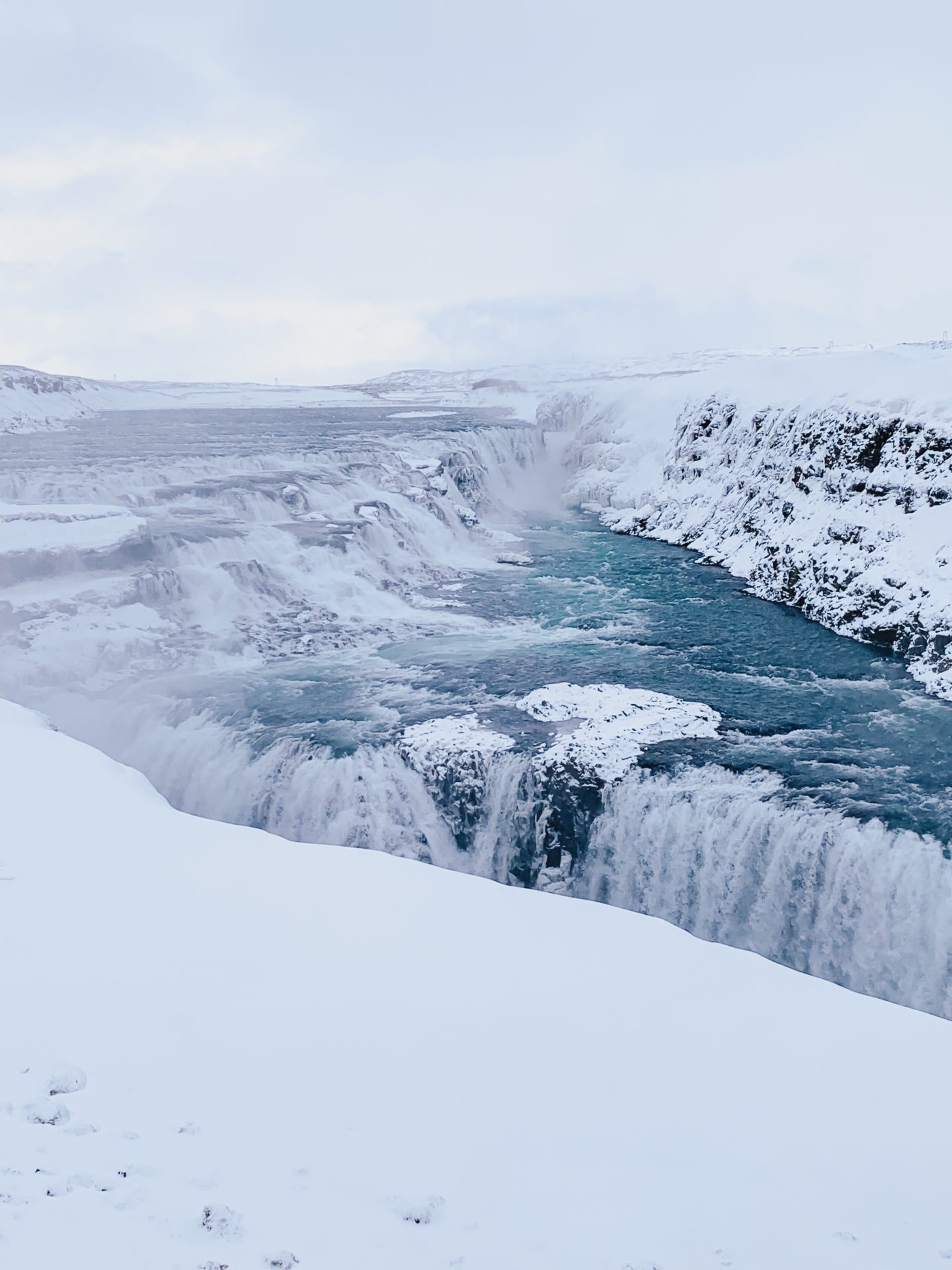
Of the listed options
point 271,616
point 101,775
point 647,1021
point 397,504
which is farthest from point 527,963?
point 397,504

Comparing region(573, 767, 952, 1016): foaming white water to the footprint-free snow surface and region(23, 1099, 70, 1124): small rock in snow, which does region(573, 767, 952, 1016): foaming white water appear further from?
region(23, 1099, 70, 1124): small rock in snow

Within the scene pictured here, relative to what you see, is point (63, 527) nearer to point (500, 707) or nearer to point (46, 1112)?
point (500, 707)

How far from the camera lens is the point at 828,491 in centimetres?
2153

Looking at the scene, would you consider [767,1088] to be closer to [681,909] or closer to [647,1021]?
[647,1021]

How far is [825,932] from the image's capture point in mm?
9633

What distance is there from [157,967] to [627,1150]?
2.78 meters

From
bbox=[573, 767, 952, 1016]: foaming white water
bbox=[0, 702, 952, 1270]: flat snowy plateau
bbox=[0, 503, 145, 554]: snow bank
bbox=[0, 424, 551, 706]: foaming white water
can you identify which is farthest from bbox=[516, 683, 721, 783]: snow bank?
bbox=[0, 503, 145, 554]: snow bank

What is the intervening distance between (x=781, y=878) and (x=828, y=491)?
46.8 feet

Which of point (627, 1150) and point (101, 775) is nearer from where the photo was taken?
point (627, 1150)

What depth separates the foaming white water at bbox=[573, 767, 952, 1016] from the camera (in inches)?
361

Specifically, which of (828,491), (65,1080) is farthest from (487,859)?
(828,491)

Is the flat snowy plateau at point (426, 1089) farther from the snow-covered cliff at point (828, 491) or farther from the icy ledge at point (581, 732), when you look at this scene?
the snow-covered cliff at point (828, 491)

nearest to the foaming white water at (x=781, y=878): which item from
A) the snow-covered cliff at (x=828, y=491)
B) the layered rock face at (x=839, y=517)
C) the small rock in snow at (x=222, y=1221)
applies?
the layered rock face at (x=839, y=517)

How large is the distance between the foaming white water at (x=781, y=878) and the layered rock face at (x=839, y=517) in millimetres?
5570
